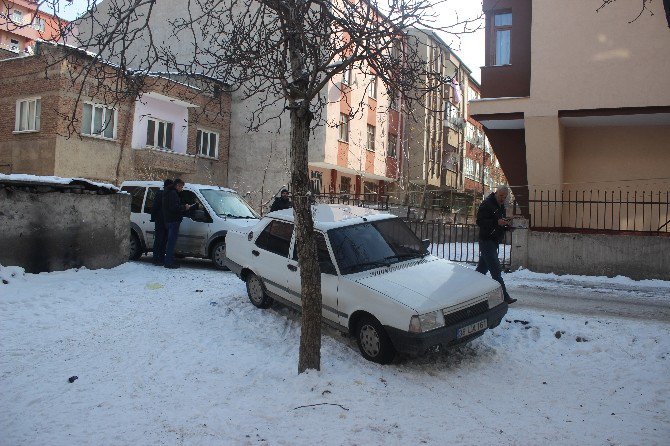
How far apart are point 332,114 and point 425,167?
11846 mm

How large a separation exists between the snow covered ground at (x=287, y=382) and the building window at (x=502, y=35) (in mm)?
9244

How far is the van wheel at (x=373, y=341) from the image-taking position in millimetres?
5203

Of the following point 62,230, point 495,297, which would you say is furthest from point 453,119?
point 495,297

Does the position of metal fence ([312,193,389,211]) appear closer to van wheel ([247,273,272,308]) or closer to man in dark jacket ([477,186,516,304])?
man in dark jacket ([477,186,516,304])

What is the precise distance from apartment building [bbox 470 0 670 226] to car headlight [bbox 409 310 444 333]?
29.8 ft

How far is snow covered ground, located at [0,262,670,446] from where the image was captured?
156 inches

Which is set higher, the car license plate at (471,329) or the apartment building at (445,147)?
the apartment building at (445,147)

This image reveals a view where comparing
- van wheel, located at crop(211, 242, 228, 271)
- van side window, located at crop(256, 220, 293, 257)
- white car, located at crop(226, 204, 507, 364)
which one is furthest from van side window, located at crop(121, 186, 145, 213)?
van side window, located at crop(256, 220, 293, 257)

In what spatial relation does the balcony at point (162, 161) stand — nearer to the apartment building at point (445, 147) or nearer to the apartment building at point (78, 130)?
the apartment building at point (78, 130)

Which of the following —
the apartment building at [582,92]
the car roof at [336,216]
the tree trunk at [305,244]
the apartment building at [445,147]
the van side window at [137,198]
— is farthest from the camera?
the apartment building at [445,147]

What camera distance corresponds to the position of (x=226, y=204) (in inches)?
444

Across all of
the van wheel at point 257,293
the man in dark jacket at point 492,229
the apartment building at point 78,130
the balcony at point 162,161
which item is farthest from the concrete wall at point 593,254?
the balcony at point 162,161

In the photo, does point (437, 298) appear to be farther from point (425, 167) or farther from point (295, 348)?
point (425, 167)

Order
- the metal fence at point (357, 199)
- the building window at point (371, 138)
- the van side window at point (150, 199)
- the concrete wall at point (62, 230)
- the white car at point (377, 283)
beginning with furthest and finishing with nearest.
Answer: the building window at point (371, 138) < the metal fence at point (357, 199) < the van side window at point (150, 199) < the concrete wall at point (62, 230) < the white car at point (377, 283)
